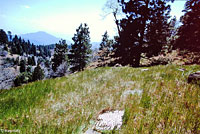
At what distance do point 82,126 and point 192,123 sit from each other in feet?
6.52

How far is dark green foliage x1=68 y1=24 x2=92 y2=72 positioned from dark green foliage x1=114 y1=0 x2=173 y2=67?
2747 centimetres

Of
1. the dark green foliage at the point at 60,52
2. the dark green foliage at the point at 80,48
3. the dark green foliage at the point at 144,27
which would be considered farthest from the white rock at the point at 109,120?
the dark green foliage at the point at 60,52

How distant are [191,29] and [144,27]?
6.05 metres

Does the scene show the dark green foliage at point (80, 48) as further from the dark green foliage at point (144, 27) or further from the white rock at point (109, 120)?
the white rock at point (109, 120)

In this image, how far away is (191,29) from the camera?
Answer: 15188mm

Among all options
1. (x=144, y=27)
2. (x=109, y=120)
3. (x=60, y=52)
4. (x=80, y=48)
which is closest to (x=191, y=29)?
(x=144, y=27)

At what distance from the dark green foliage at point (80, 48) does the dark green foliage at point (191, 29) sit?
32.3m

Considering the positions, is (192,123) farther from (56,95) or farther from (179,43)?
(179,43)

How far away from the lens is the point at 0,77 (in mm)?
31594

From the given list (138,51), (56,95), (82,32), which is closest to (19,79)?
(82,32)

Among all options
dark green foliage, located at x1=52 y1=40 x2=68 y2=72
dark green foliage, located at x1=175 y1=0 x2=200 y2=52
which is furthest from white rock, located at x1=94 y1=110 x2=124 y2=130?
dark green foliage, located at x1=52 y1=40 x2=68 y2=72

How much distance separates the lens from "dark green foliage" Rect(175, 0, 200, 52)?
1479 cm

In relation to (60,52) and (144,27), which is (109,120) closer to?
(144,27)

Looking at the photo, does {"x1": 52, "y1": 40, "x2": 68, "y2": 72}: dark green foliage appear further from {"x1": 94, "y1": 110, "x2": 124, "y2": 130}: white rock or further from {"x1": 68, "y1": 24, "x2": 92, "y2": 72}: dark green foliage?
{"x1": 94, "y1": 110, "x2": 124, "y2": 130}: white rock
